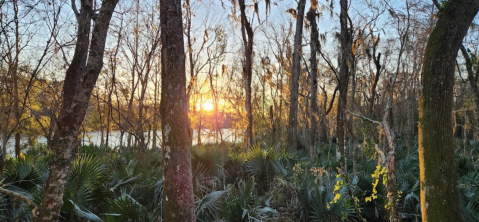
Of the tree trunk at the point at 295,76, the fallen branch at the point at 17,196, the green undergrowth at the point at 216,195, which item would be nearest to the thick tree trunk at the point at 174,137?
the green undergrowth at the point at 216,195

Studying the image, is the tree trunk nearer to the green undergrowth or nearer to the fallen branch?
the green undergrowth

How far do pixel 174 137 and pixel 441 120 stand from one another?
12.9 feet

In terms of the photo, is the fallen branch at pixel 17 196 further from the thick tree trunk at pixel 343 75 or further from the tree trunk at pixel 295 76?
the tree trunk at pixel 295 76

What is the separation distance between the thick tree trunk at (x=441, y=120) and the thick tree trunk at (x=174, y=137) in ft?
11.7

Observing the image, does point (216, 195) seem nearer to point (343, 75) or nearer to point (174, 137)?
point (174, 137)

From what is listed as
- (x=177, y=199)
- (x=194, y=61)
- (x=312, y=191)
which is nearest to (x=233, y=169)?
(x=312, y=191)

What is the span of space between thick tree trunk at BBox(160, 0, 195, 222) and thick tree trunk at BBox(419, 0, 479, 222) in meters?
3.57

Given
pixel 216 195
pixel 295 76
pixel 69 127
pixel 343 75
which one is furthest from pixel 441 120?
pixel 295 76

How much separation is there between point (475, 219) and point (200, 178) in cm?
545

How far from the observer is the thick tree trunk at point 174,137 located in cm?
464

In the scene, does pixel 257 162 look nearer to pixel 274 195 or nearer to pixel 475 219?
pixel 274 195

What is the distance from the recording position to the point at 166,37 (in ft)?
15.8

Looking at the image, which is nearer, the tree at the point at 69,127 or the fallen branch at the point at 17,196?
the fallen branch at the point at 17,196

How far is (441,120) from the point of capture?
4203mm
